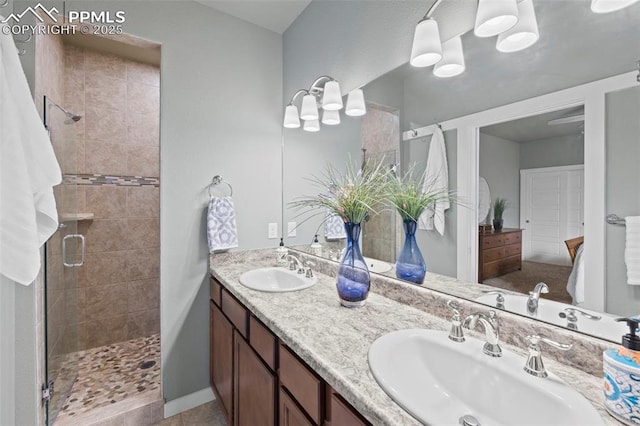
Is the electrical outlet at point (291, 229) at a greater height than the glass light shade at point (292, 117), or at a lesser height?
lesser

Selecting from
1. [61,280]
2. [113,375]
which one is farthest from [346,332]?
[113,375]

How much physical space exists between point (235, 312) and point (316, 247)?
2.39 ft

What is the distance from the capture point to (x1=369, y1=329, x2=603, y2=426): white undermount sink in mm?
613

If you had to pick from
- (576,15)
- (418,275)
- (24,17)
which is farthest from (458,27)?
(24,17)

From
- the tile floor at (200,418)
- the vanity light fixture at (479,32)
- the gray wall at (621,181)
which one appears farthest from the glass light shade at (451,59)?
the tile floor at (200,418)

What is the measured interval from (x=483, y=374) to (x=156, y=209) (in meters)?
2.88

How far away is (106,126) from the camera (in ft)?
8.27

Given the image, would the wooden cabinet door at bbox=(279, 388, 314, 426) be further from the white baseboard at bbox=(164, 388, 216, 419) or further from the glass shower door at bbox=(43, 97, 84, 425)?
the glass shower door at bbox=(43, 97, 84, 425)

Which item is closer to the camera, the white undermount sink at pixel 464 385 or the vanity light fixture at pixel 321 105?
the white undermount sink at pixel 464 385

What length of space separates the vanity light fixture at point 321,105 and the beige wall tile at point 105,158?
1608mm

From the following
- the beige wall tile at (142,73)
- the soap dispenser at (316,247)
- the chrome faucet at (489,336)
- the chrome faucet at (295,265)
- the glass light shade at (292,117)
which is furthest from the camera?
the beige wall tile at (142,73)

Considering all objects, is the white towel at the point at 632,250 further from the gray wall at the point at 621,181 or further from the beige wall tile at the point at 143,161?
the beige wall tile at the point at 143,161

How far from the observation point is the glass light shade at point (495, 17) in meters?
0.88

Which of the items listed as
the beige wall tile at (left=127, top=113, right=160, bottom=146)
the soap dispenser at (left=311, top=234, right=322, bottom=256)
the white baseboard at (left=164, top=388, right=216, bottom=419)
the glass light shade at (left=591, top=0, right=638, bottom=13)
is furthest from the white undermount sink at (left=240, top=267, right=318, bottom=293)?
the beige wall tile at (left=127, top=113, right=160, bottom=146)
